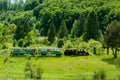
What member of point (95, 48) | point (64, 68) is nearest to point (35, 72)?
point (64, 68)

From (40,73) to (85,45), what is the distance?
141 feet

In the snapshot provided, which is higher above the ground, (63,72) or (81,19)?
(81,19)

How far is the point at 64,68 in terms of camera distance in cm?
6119

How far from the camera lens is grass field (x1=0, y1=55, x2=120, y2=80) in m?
52.4

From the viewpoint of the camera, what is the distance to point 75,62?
67688 millimetres

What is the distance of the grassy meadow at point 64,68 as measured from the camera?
52281mm

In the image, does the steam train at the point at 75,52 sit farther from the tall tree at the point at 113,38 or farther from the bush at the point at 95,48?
the tall tree at the point at 113,38

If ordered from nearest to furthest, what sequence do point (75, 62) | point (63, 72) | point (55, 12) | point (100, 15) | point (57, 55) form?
1. point (63, 72)
2. point (75, 62)
3. point (57, 55)
4. point (100, 15)
5. point (55, 12)

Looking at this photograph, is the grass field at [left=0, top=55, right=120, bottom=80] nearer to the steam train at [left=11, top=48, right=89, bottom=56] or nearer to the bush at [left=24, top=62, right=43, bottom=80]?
the bush at [left=24, top=62, right=43, bottom=80]

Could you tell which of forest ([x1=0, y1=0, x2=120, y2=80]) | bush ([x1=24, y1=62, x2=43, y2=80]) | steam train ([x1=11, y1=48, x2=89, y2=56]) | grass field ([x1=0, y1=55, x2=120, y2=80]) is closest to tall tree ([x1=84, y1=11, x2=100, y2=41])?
forest ([x1=0, y1=0, x2=120, y2=80])

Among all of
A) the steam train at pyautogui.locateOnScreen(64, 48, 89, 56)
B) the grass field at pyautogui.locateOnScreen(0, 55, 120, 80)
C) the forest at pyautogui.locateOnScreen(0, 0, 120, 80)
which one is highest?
the forest at pyautogui.locateOnScreen(0, 0, 120, 80)

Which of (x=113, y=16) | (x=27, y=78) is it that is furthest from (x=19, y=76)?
(x=113, y=16)

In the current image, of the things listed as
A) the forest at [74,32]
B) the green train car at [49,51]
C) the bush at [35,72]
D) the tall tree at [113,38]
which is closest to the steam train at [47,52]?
the green train car at [49,51]

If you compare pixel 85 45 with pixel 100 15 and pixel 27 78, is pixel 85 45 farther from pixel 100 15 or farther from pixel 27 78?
pixel 100 15
